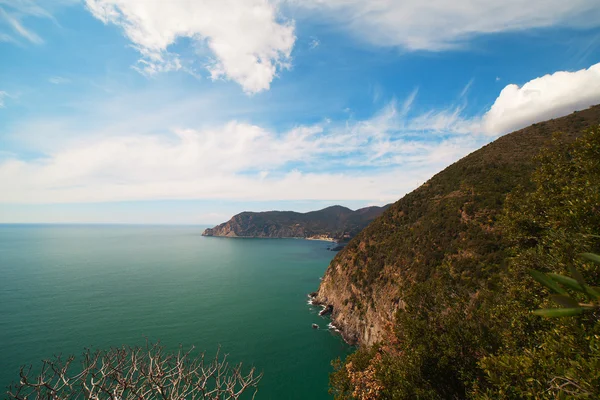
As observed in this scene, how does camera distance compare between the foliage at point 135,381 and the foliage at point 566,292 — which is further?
the foliage at point 135,381

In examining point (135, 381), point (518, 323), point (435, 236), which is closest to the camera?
point (518, 323)

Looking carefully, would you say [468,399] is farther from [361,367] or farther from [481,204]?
[481,204]

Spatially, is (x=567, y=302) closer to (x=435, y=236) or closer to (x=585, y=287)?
(x=585, y=287)

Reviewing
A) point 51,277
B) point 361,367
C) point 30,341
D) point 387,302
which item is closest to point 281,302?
point 387,302

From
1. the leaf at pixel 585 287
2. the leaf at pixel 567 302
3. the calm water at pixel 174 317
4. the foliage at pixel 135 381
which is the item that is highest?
the leaf at pixel 585 287

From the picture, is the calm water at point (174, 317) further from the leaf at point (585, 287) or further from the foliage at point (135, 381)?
the leaf at point (585, 287)

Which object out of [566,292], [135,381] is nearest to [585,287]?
[566,292]

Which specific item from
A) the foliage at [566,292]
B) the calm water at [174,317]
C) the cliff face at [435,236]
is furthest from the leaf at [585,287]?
the calm water at [174,317]

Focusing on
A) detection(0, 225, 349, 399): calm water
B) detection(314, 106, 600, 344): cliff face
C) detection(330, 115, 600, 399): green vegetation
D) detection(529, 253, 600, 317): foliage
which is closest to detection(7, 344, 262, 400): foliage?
detection(330, 115, 600, 399): green vegetation

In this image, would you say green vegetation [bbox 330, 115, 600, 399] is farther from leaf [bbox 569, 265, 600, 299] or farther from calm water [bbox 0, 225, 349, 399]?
calm water [bbox 0, 225, 349, 399]
